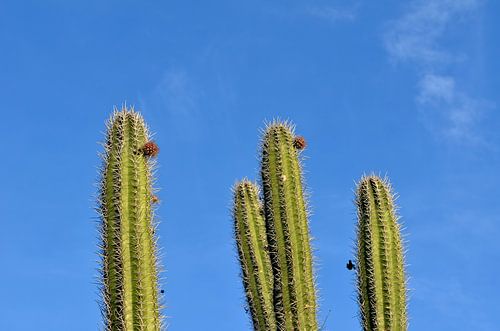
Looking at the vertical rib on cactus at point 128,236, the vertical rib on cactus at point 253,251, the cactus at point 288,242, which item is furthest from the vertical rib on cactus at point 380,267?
the vertical rib on cactus at point 128,236

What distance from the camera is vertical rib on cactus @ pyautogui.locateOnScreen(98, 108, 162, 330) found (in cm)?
663

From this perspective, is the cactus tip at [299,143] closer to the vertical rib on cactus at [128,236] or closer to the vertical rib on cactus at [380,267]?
the vertical rib on cactus at [380,267]

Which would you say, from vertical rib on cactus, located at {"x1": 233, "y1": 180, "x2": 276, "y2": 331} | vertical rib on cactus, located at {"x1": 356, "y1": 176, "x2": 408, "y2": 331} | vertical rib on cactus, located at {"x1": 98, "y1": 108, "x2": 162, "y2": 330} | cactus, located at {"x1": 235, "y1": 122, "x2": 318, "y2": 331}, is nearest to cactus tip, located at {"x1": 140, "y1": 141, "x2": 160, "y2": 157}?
vertical rib on cactus, located at {"x1": 98, "y1": 108, "x2": 162, "y2": 330}

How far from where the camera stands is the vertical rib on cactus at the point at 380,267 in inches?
323

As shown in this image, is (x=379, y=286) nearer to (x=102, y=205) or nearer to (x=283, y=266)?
(x=283, y=266)

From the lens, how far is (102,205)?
690 cm

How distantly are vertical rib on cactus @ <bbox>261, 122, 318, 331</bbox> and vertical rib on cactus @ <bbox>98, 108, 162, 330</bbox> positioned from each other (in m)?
1.50

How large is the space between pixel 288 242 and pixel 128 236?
6.00ft

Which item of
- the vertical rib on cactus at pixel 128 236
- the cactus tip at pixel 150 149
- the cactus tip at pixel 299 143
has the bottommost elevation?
the vertical rib on cactus at pixel 128 236

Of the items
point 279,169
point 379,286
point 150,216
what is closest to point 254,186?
point 279,169

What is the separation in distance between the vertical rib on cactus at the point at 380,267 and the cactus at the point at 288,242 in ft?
1.62

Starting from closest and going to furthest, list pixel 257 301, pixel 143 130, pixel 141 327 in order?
pixel 141 327
pixel 143 130
pixel 257 301

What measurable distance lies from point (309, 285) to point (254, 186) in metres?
1.45

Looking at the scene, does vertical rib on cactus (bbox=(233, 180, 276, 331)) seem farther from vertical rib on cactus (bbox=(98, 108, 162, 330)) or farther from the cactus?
vertical rib on cactus (bbox=(98, 108, 162, 330))
